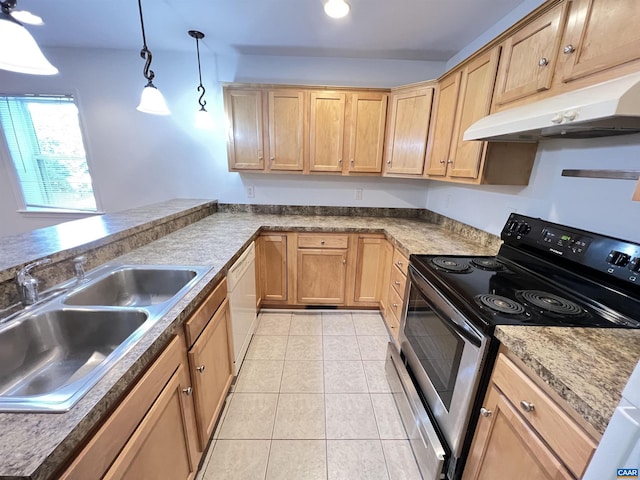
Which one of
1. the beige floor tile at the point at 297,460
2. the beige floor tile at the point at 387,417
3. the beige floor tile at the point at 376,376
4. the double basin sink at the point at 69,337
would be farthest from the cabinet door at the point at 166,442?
the beige floor tile at the point at 376,376

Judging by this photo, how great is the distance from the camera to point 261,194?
293cm

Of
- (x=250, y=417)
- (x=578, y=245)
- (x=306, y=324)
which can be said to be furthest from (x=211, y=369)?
(x=578, y=245)

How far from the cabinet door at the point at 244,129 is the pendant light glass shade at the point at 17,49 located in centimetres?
156

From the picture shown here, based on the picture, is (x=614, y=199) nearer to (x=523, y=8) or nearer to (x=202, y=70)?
(x=523, y=8)

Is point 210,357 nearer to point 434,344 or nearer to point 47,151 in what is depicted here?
point 434,344

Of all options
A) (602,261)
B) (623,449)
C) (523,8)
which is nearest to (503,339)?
(623,449)

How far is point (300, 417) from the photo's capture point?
156 centimetres

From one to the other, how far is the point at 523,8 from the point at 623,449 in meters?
2.31

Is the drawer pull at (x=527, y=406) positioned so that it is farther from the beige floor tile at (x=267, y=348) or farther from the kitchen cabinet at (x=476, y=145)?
the beige floor tile at (x=267, y=348)

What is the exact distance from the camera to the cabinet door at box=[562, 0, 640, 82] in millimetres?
870

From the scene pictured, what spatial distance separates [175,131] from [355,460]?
3.19m

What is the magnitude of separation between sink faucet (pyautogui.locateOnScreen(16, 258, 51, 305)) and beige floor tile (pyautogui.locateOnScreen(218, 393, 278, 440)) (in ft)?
3.69

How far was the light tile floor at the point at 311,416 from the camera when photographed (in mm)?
1306

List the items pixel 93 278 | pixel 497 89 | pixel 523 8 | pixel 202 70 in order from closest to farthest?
pixel 93 278, pixel 497 89, pixel 523 8, pixel 202 70
